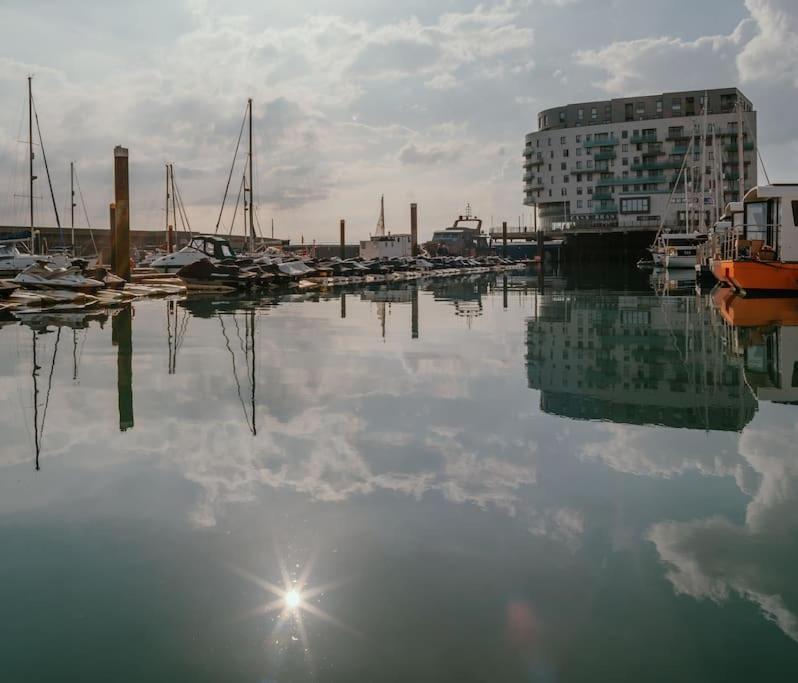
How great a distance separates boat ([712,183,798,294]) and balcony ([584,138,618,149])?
8540 cm

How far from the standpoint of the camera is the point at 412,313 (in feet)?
85.4

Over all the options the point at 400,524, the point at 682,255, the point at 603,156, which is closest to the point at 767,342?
the point at 400,524

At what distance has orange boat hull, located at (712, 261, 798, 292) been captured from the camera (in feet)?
91.2

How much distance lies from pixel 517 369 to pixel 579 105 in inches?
4468

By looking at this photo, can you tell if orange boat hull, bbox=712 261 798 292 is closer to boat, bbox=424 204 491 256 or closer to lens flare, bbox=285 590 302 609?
lens flare, bbox=285 590 302 609

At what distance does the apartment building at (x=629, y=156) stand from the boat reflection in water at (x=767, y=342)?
270 ft

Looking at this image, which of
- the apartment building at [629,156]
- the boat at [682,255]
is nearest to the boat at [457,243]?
the apartment building at [629,156]

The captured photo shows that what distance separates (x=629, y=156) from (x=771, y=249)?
287ft

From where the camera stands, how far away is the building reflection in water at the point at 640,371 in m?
9.68

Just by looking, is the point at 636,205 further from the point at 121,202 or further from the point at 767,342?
the point at 767,342

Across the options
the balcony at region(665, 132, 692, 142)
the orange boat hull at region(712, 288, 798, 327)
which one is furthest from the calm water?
the balcony at region(665, 132, 692, 142)

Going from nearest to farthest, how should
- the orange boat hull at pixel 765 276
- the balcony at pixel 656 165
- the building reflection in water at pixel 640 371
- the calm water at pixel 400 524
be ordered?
the calm water at pixel 400 524 < the building reflection in water at pixel 640 371 < the orange boat hull at pixel 765 276 < the balcony at pixel 656 165

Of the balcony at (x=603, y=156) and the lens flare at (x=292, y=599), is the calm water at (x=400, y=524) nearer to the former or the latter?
the lens flare at (x=292, y=599)

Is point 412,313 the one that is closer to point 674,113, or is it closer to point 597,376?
point 597,376
